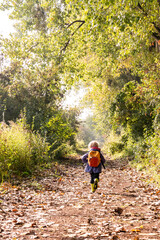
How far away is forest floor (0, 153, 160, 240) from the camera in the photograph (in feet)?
9.92

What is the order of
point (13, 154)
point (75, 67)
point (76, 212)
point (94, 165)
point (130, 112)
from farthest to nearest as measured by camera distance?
point (130, 112)
point (75, 67)
point (13, 154)
point (94, 165)
point (76, 212)

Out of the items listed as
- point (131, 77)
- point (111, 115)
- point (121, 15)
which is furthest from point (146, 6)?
point (131, 77)

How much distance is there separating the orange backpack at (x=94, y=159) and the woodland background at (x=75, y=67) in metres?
2.19

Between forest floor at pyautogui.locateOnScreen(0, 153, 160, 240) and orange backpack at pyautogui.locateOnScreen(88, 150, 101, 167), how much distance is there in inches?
34.4

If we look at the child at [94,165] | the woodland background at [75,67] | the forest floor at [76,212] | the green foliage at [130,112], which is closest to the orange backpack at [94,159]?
the child at [94,165]

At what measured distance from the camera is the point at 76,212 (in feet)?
14.1

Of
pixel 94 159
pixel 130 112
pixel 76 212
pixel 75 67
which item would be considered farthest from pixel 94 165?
pixel 130 112

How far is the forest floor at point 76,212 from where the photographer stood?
3.02m

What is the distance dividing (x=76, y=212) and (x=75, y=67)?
9.45 m

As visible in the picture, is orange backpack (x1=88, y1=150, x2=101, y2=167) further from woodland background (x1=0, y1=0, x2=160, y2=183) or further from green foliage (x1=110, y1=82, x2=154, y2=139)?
green foliage (x1=110, y1=82, x2=154, y2=139)

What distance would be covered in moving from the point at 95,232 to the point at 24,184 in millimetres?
4260

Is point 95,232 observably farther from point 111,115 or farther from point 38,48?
point 111,115

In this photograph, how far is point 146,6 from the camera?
23.9 feet

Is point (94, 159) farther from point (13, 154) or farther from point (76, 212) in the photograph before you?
point (13, 154)
